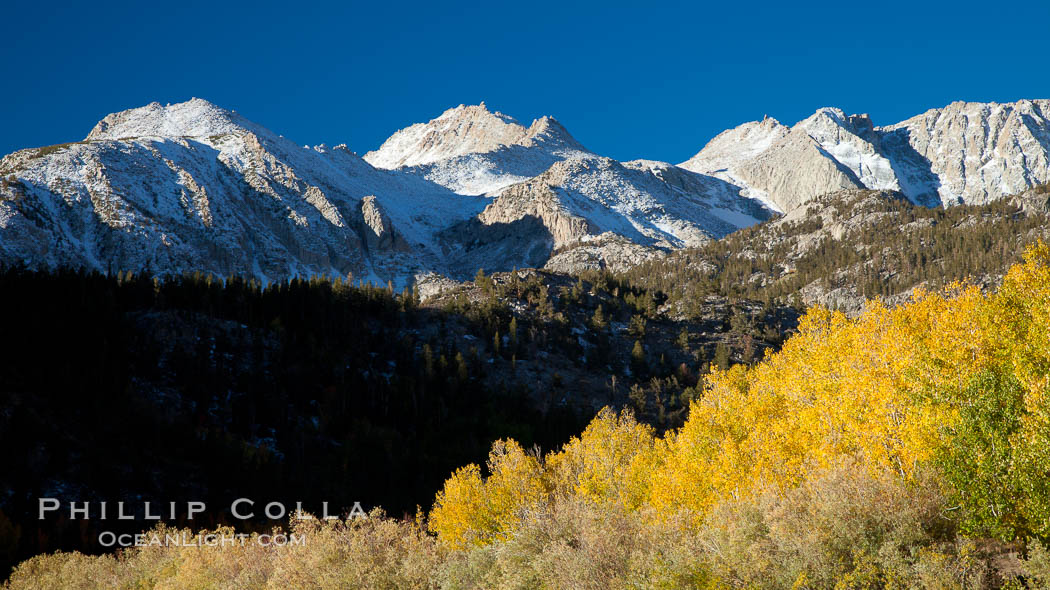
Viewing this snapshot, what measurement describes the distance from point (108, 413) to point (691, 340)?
375 feet

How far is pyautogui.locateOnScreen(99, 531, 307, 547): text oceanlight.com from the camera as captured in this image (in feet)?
147

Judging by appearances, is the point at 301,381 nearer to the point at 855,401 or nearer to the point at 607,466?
the point at 607,466

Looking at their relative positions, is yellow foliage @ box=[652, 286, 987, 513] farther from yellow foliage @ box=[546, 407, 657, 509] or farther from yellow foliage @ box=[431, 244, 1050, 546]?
yellow foliage @ box=[546, 407, 657, 509]

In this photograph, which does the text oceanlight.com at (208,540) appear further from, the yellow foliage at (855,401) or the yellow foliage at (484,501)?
the yellow foliage at (855,401)

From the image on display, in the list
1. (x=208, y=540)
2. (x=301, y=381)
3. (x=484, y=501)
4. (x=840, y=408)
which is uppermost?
(x=301, y=381)

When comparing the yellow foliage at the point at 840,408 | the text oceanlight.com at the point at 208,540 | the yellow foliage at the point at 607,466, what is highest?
the yellow foliage at the point at 840,408

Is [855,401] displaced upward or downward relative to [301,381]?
downward

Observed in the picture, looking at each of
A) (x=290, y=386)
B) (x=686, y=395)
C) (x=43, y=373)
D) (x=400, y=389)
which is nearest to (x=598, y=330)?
(x=686, y=395)

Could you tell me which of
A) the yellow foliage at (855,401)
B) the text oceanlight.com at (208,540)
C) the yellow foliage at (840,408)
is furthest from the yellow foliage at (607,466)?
the text oceanlight.com at (208,540)

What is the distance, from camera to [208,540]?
50.6 metres

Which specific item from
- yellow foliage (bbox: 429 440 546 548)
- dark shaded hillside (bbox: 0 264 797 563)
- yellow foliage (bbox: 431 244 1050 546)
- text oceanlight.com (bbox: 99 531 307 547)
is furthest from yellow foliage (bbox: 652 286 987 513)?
dark shaded hillside (bbox: 0 264 797 563)

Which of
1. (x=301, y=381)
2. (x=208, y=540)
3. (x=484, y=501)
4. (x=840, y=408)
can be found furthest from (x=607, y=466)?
(x=301, y=381)

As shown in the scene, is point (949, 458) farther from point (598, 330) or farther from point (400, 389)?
point (598, 330)

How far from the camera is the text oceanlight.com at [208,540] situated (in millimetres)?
44769
